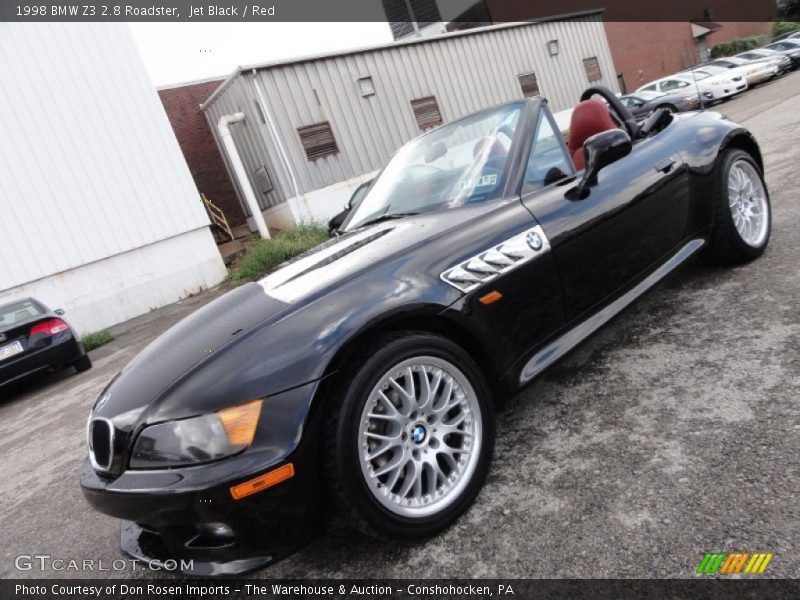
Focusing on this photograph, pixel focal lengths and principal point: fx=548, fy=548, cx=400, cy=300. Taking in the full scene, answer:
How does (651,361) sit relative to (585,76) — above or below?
below

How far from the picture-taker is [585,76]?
21.6m

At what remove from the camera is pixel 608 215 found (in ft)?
8.26

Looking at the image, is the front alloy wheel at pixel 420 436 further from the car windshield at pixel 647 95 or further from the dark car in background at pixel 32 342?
the car windshield at pixel 647 95

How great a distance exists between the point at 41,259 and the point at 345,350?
33.8 feet

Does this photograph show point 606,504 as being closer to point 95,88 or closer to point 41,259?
point 41,259

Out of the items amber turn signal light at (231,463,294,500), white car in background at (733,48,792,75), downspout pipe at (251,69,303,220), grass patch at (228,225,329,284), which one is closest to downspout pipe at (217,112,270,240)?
downspout pipe at (251,69,303,220)

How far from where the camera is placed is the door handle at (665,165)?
286 cm

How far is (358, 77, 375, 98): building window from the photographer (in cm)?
1428

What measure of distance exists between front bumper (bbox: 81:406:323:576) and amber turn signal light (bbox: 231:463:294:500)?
0.04 ft

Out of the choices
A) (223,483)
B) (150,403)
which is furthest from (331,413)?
(150,403)

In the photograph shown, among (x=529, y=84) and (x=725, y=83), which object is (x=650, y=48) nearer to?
(x=725, y=83)

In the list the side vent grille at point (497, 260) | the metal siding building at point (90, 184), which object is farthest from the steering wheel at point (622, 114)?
the metal siding building at point (90, 184)

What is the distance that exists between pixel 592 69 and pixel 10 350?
72.8 ft

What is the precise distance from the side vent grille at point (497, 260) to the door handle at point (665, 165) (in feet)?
3.43
